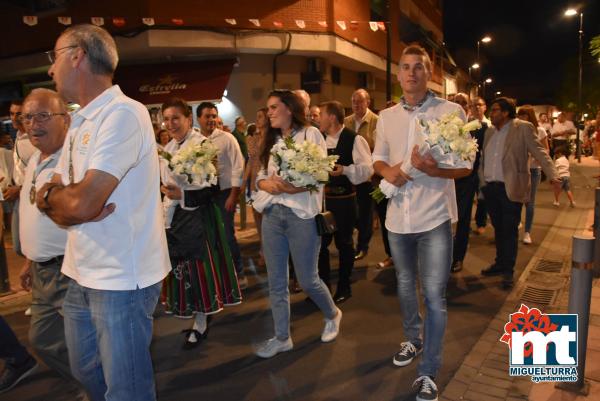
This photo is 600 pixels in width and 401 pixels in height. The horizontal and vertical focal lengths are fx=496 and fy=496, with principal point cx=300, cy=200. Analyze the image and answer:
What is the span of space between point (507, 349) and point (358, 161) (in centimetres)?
230

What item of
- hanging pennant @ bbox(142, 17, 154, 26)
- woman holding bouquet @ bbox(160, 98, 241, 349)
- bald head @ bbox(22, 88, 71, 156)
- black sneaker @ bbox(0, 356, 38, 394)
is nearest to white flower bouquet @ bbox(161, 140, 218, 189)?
woman holding bouquet @ bbox(160, 98, 241, 349)

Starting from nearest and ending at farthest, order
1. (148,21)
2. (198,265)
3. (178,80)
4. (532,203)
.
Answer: (198,265) → (532,203) → (148,21) → (178,80)

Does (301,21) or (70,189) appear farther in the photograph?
(301,21)

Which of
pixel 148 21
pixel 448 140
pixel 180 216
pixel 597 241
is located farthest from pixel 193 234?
pixel 148 21

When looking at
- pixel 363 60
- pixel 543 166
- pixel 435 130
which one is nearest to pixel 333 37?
pixel 363 60

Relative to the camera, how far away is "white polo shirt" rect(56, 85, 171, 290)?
2127 mm

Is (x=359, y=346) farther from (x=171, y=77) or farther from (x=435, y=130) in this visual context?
(x=171, y=77)

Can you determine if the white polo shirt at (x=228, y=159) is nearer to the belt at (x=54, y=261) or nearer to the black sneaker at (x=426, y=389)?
the belt at (x=54, y=261)

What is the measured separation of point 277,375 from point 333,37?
46.9 feet

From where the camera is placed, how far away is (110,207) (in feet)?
A: 7.04

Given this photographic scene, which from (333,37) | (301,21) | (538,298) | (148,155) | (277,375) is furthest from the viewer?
(333,37)

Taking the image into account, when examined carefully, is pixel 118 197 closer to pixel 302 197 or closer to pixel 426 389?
pixel 302 197

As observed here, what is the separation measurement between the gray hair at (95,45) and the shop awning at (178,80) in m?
13.1

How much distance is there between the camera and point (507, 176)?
6.13 meters
